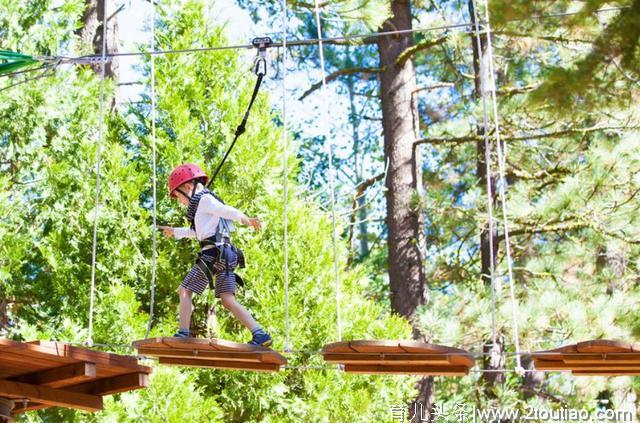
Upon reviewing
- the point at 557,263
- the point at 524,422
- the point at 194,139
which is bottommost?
the point at 524,422

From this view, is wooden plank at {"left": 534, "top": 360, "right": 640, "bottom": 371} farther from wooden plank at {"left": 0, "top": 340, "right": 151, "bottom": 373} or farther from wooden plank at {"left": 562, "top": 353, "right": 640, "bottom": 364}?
wooden plank at {"left": 0, "top": 340, "right": 151, "bottom": 373}

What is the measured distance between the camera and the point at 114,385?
6.60 m

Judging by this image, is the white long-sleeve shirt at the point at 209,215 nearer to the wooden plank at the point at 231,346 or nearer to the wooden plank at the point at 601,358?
the wooden plank at the point at 231,346

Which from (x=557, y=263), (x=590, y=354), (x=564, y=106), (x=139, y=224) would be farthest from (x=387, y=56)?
(x=564, y=106)

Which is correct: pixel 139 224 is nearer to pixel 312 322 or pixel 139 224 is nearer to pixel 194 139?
pixel 194 139

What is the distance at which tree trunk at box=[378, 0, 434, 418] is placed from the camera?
1171cm

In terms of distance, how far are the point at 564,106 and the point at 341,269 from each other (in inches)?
232

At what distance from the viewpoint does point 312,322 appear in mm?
9852

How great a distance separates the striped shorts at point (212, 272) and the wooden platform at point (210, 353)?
456mm

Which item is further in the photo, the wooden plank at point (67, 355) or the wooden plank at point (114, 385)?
the wooden plank at point (114, 385)

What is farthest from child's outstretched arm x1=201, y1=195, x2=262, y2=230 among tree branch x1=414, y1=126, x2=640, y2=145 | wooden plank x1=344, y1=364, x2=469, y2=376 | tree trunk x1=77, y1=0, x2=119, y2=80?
tree trunk x1=77, y1=0, x2=119, y2=80

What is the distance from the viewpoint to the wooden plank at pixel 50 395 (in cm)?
608

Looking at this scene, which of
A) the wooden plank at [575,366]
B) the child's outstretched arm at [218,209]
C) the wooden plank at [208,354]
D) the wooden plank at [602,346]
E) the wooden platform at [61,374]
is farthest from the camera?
the child's outstretched arm at [218,209]

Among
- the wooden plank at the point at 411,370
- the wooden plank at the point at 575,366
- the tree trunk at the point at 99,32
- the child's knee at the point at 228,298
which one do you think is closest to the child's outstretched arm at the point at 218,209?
the child's knee at the point at 228,298
